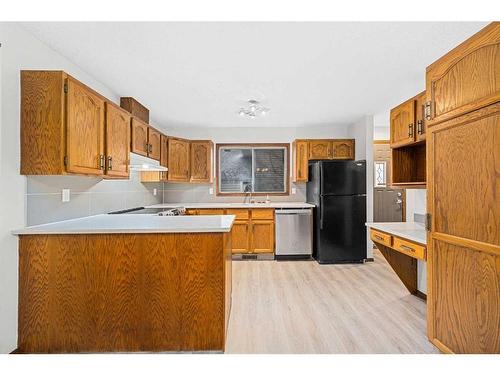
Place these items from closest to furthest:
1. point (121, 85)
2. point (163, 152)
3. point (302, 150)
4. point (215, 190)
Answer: point (121, 85)
point (163, 152)
point (302, 150)
point (215, 190)

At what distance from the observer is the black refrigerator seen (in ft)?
14.6

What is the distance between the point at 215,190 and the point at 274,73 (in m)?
2.92

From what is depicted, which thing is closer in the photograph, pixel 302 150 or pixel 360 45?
pixel 360 45

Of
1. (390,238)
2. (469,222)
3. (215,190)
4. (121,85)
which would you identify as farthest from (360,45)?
(215,190)

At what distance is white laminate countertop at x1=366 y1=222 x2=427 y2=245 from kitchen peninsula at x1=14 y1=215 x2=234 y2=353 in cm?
152

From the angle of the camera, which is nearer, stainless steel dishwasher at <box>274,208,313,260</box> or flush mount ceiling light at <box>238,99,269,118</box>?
flush mount ceiling light at <box>238,99,269,118</box>

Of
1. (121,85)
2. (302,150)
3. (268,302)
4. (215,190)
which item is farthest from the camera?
(215,190)

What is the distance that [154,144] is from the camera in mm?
3875

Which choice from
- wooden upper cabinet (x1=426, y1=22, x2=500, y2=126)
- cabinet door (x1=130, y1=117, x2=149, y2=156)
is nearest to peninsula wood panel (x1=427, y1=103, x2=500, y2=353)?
wooden upper cabinet (x1=426, y1=22, x2=500, y2=126)

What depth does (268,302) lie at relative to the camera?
9.75ft

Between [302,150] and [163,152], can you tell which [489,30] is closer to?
[302,150]

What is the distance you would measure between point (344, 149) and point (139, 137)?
3.32 m

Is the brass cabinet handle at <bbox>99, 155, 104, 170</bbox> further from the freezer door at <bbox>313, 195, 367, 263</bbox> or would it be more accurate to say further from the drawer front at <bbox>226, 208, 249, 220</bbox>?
the freezer door at <bbox>313, 195, 367, 263</bbox>
